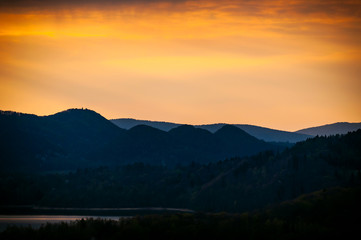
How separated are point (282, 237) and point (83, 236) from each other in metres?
56.4

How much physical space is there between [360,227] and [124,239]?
2641 inches

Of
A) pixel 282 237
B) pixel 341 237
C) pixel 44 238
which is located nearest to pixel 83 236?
pixel 44 238

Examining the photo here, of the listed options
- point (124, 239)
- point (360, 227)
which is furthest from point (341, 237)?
point (124, 239)

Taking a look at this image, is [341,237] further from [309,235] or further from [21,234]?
[21,234]

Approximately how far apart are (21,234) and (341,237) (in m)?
90.0

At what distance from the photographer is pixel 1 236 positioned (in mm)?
194750

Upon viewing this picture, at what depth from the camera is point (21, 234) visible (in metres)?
198

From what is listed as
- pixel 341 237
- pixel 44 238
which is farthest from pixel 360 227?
pixel 44 238

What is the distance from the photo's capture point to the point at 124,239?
654 ft

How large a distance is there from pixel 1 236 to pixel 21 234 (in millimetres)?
5806

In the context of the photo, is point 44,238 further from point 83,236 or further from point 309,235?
point 309,235

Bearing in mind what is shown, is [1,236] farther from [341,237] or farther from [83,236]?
[341,237]

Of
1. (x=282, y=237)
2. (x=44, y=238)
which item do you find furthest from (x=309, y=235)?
(x=44, y=238)

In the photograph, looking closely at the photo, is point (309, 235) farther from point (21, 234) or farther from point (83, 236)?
point (21, 234)
